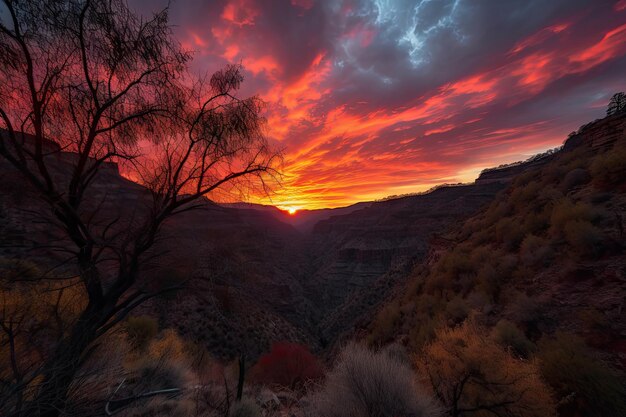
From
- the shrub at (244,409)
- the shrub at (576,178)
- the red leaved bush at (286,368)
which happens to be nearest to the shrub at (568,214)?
the shrub at (576,178)

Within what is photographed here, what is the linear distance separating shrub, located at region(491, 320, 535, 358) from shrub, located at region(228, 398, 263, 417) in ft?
17.1

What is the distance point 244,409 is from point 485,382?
13.4 feet

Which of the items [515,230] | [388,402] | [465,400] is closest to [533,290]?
[515,230]

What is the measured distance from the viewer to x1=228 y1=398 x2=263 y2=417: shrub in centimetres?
422

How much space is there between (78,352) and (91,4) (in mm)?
4718

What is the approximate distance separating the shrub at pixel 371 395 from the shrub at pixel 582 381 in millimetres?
2154

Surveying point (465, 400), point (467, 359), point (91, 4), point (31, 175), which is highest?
point (91, 4)

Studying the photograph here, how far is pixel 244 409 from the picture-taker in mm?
4398

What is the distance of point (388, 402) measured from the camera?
11.5 feet

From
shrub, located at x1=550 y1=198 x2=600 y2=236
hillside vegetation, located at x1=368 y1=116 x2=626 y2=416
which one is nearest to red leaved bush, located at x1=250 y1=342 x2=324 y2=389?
hillside vegetation, located at x1=368 y1=116 x2=626 y2=416

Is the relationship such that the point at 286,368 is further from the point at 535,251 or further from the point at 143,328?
the point at 535,251

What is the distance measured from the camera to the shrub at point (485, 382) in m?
3.55

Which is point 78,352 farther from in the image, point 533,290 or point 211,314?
point 211,314

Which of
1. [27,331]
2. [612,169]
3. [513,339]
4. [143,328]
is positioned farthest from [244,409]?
[143,328]
